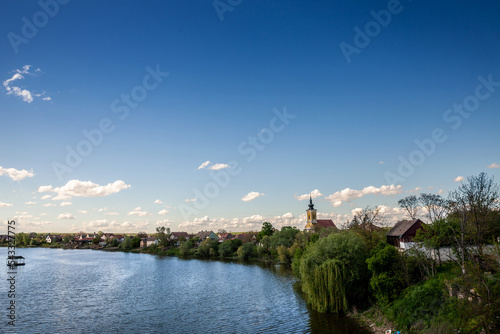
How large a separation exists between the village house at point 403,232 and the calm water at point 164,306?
15.9 meters

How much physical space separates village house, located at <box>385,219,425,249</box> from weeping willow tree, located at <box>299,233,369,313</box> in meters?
11.3

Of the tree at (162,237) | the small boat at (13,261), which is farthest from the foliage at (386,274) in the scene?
the tree at (162,237)

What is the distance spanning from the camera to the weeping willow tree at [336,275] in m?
29.0

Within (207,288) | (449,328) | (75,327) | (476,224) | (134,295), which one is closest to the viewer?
(449,328)

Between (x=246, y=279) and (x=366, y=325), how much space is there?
28528mm

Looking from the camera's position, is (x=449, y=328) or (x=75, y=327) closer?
(x=449, y=328)

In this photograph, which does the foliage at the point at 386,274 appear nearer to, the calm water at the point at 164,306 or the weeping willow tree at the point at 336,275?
the weeping willow tree at the point at 336,275

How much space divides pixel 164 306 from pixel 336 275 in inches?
757

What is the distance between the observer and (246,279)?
51688 millimetres

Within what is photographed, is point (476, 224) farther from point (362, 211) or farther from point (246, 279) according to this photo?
point (246, 279)

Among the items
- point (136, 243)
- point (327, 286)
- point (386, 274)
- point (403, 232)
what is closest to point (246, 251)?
point (403, 232)

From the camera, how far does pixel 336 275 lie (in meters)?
28.8

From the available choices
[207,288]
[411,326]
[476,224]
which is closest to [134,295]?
[207,288]

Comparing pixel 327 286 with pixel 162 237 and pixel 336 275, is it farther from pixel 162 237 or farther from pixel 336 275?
pixel 162 237
